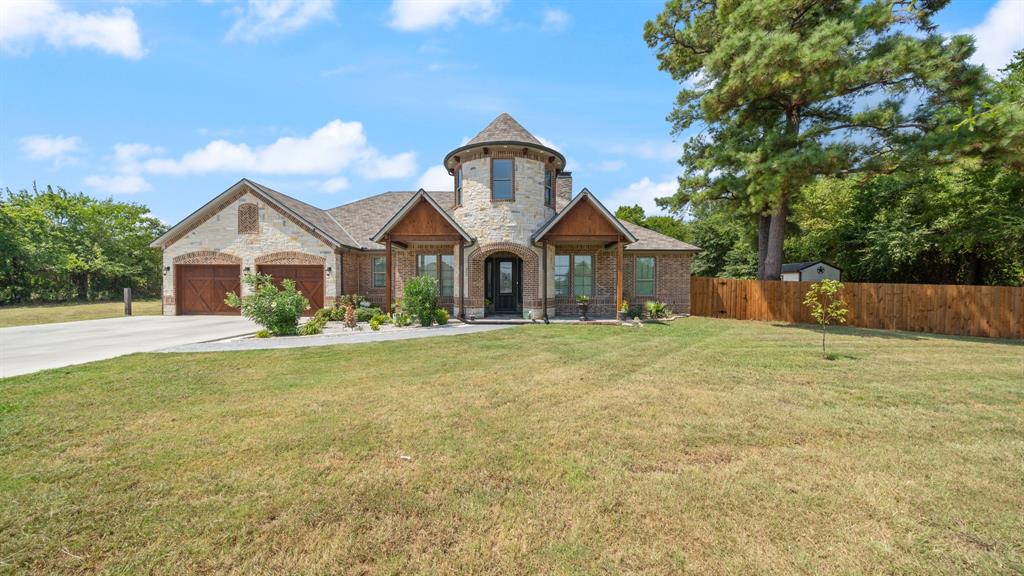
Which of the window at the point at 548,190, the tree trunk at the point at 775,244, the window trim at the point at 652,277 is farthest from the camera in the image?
the window trim at the point at 652,277

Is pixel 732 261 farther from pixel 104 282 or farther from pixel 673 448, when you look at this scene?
pixel 104 282

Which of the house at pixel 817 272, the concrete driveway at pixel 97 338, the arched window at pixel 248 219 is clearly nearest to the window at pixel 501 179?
the concrete driveway at pixel 97 338

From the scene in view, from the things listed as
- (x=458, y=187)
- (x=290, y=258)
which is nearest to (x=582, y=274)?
(x=458, y=187)

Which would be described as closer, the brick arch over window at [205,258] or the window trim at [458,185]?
the window trim at [458,185]

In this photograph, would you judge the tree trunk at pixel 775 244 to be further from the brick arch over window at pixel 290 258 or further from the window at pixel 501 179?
the brick arch over window at pixel 290 258

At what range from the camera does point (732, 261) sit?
114 feet

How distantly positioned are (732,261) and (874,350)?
87.6 ft

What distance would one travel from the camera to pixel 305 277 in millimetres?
18250

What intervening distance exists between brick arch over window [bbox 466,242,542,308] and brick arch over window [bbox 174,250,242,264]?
37.0 ft

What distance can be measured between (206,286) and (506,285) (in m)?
14.3

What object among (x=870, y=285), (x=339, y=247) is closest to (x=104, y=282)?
(x=339, y=247)

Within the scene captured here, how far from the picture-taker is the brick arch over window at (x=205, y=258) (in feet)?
60.1

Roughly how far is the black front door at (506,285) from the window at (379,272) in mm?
5811

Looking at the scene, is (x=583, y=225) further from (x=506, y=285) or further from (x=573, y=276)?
(x=506, y=285)
